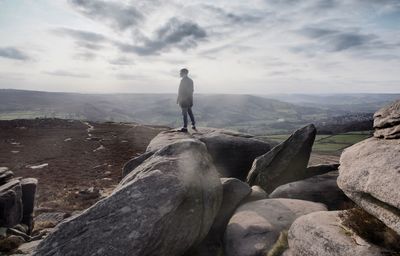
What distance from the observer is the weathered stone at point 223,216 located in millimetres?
14836

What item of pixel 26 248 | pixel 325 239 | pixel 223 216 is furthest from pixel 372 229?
pixel 26 248

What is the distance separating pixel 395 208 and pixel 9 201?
764 inches

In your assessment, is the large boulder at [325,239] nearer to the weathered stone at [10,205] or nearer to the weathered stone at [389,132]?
the weathered stone at [389,132]

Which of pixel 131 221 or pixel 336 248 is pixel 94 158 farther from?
pixel 336 248

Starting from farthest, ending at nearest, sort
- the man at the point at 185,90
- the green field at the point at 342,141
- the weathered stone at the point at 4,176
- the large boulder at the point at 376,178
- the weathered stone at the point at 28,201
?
1. the green field at the point at 342,141
2. the man at the point at 185,90
3. the weathered stone at the point at 4,176
4. the weathered stone at the point at 28,201
5. the large boulder at the point at 376,178

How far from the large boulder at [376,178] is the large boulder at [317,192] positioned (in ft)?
18.9

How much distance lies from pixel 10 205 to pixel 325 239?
1743cm

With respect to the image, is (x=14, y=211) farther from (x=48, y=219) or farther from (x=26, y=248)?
(x=26, y=248)

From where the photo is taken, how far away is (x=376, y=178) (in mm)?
9961

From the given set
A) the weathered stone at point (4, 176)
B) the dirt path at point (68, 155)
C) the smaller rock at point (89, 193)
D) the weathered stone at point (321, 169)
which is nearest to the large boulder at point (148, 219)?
the weathered stone at point (321, 169)

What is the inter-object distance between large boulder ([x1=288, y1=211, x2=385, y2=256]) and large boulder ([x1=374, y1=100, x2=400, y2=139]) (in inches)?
128

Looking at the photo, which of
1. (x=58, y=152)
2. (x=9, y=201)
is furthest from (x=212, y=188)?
(x=58, y=152)

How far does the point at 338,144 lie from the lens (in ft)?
289

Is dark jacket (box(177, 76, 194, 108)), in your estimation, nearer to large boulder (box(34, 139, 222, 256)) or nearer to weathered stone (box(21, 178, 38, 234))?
weathered stone (box(21, 178, 38, 234))
